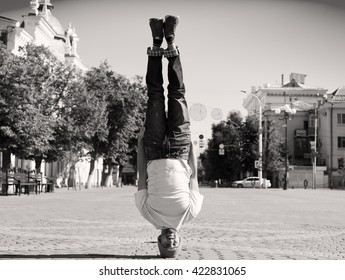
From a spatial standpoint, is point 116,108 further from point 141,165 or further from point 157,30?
point 157,30

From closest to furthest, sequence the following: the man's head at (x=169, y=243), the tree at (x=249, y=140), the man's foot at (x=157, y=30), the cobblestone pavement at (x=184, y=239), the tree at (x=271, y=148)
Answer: the man's head at (x=169, y=243), the man's foot at (x=157, y=30), the cobblestone pavement at (x=184, y=239), the tree at (x=271, y=148), the tree at (x=249, y=140)

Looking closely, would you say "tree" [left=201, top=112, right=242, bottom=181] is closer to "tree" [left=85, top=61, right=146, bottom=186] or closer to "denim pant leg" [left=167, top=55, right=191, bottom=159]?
"tree" [left=85, top=61, right=146, bottom=186]

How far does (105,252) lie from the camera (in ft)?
22.1

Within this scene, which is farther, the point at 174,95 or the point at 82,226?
the point at 82,226

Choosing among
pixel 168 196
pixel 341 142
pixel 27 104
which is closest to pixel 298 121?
pixel 341 142

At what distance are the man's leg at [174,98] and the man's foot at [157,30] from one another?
0.06 m

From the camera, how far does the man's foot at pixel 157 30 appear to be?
621 centimetres

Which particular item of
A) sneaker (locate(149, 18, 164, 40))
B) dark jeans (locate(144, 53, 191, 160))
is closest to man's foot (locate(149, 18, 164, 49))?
sneaker (locate(149, 18, 164, 40))

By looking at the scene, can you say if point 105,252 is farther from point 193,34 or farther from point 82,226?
point 82,226

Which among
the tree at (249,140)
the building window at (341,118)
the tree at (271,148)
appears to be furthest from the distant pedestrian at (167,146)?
the tree at (249,140)

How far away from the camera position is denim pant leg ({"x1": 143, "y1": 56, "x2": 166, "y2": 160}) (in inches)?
243

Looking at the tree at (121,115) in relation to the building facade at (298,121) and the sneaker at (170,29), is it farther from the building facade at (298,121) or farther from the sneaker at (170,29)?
the sneaker at (170,29)
